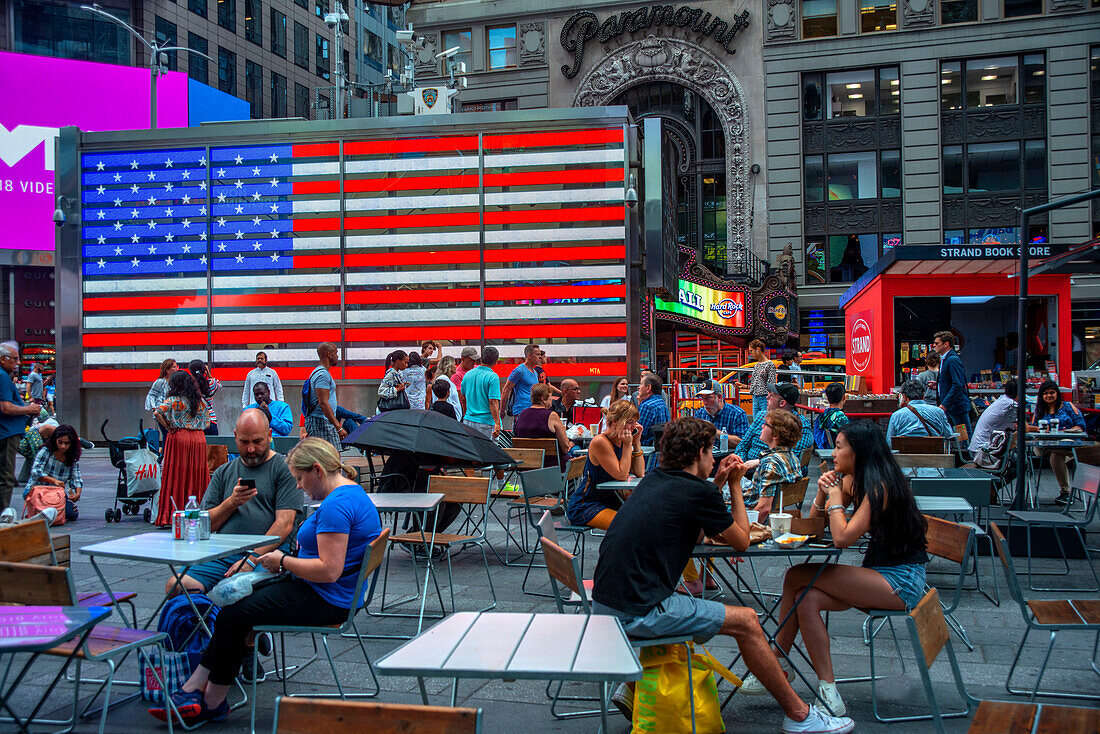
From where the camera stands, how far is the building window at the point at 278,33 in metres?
49.8

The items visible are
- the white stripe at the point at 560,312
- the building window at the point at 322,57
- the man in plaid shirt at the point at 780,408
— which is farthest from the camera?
the building window at the point at 322,57

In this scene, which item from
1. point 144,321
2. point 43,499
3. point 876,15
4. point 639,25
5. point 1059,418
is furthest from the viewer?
point 639,25

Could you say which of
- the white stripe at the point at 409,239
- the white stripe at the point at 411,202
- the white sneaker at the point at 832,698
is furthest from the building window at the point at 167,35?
the white sneaker at the point at 832,698

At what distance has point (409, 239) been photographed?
652 inches

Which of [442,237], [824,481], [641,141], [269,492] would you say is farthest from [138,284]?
[824,481]

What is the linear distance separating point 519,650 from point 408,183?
14259 mm

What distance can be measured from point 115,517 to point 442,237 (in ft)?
26.5

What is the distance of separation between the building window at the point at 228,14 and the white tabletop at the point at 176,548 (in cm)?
4631

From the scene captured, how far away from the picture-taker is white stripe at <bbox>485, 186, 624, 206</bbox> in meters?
15.9

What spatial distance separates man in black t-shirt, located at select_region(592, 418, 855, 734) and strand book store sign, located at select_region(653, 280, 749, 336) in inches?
741

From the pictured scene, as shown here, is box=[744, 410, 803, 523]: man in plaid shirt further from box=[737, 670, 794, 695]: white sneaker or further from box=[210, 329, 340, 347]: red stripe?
box=[210, 329, 340, 347]: red stripe

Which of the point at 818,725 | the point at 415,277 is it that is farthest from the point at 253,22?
the point at 818,725

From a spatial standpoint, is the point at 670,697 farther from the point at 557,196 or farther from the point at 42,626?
the point at 557,196

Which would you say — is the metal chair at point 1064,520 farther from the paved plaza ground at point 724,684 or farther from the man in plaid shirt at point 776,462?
the man in plaid shirt at point 776,462
